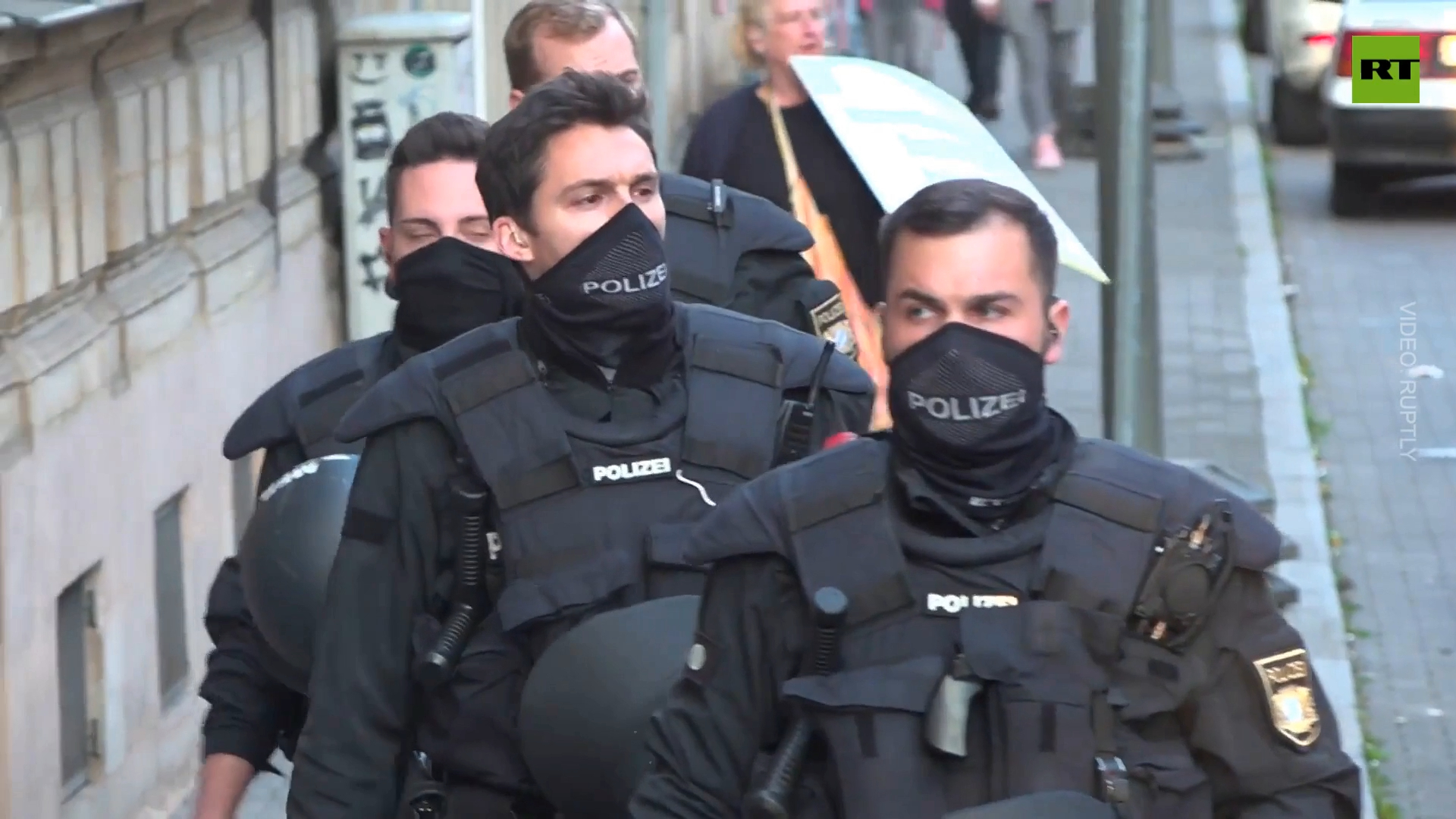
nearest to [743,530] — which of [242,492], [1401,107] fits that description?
[242,492]

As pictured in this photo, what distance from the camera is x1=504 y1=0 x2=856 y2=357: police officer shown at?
4.66m

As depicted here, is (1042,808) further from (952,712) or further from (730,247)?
(730,247)

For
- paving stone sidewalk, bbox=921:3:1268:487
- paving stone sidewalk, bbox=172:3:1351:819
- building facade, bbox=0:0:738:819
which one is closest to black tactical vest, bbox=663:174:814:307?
building facade, bbox=0:0:738:819

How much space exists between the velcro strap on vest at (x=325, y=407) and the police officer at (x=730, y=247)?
2.37 ft

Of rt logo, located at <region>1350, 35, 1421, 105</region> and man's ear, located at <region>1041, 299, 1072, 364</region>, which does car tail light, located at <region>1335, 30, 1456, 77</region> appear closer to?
rt logo, located at <region>1350, 35, 1421, 105</region>

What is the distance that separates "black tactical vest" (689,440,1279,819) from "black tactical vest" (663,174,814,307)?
1.86 m

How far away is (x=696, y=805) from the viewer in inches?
109

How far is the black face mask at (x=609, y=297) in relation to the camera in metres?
3.46

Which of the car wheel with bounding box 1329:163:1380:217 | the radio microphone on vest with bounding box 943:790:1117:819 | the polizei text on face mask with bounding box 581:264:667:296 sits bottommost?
the car wheel with bounding box 1329:163:1380:217

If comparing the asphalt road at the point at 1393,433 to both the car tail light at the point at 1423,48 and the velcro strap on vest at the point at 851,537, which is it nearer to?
the car tail light at the point at 1423,48

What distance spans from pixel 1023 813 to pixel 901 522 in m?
0.38

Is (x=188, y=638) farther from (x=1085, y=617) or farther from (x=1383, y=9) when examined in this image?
(x=1383, y=9)

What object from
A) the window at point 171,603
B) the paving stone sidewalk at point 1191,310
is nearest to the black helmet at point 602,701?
the window at point 171,603

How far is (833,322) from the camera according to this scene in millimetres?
4820
